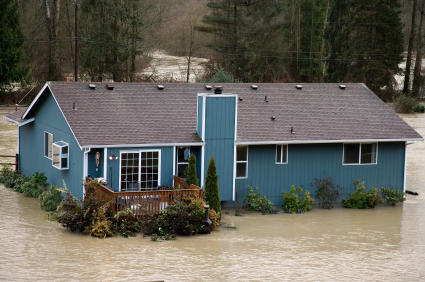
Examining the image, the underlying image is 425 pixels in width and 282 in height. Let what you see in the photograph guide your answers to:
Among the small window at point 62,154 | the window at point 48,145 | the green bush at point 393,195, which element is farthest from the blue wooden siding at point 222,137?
the green bush at point 393,195

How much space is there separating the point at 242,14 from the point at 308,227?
38.3 meters

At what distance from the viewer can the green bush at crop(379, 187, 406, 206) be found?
1994 centimetres

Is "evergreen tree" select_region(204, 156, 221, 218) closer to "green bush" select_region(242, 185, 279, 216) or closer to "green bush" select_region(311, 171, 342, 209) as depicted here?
"green bush" select_region(242, 185, 279, 216)

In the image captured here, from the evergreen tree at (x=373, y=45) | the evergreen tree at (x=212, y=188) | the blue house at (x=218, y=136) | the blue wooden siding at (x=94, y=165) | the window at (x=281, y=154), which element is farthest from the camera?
the evergreen tree at (x=373, y=45)

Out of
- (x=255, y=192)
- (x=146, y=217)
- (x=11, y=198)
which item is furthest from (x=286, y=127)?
(x=11, y=198)

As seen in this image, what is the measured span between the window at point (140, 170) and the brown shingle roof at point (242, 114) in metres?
0.45

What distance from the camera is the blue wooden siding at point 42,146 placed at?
17391 millimetres

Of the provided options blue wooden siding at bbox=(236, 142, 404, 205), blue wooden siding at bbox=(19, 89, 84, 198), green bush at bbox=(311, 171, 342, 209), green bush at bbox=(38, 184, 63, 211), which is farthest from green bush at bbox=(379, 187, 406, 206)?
green bush at bbox=(38, 184, 63, 211)

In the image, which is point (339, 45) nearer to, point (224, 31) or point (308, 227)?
point (224, 31)

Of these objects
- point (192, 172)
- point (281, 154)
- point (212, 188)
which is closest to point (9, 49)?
point (281, 154)

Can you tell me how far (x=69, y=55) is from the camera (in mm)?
50844

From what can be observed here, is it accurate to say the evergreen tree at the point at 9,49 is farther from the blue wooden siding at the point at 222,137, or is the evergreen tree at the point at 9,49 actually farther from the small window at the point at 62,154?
the blue wooden siding at the point at 222,137

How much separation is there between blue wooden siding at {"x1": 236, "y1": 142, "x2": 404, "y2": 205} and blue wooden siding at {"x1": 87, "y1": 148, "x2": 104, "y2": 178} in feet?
15.4

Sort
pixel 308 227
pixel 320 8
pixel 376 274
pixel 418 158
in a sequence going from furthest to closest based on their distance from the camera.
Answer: pixel 320 8, pixel 418 158, pixel 308 227, pixel 376 274
